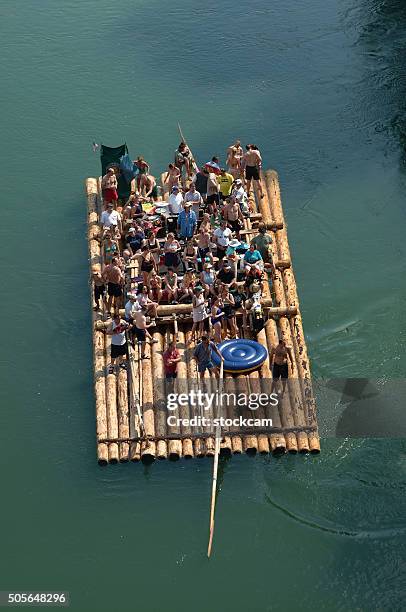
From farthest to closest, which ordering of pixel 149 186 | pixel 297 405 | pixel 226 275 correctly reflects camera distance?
pixel 149 186, pixel 226 275, pixel 297 405

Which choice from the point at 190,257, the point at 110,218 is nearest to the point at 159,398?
the point at 190,257

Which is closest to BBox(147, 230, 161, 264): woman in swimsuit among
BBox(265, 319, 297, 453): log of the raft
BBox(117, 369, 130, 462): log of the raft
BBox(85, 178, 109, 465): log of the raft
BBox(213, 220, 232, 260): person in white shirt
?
BBox(213, 220, 232, 260): person in white shirt

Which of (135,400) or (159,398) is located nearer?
(135,400)

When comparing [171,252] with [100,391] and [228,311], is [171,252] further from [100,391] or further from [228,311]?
[100,391]

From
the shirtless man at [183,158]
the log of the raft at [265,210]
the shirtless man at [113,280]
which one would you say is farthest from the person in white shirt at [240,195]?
the shirtless man at [113,280]

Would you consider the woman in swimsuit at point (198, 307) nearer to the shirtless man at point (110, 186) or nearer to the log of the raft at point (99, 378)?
the log of the raft at point (99, 378)

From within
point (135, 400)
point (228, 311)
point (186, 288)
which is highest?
point (186, 288)
